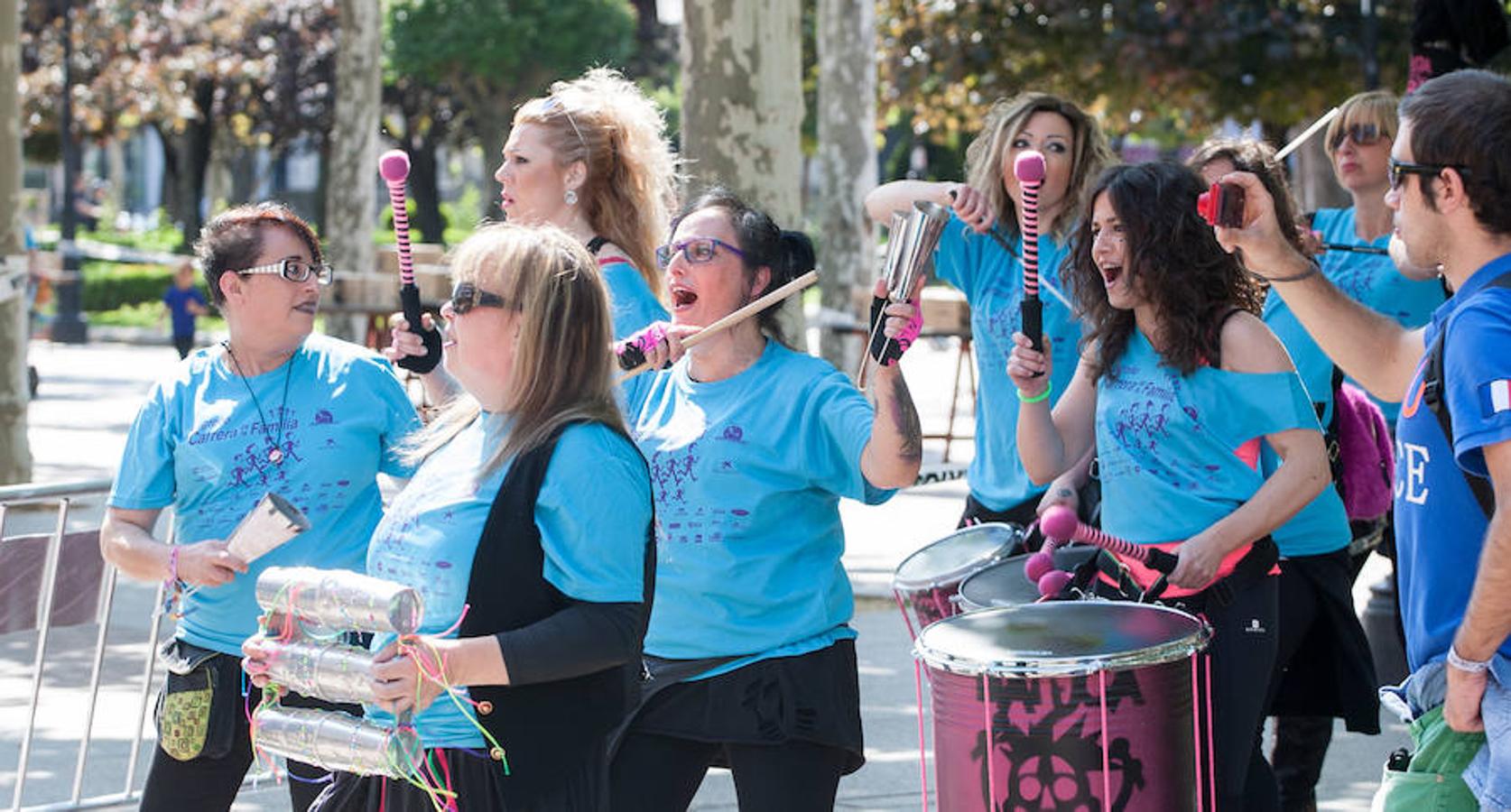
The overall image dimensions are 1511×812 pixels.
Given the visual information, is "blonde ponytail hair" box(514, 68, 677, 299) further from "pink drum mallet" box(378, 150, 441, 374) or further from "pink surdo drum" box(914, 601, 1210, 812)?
"pink surdo drum" box(914, 601, 1210, 812)

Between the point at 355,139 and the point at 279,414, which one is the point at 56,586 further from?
the point at 355,139

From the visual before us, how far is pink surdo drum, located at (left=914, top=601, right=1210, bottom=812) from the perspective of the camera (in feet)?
12.5

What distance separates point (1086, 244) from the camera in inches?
188

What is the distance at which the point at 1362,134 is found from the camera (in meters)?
6.30

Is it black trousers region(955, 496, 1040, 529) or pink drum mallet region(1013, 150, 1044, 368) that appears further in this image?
black trousers region(955, 496, 1040, 529)

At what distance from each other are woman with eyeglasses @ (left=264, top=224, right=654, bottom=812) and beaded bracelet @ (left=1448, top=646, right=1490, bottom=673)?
1259mm

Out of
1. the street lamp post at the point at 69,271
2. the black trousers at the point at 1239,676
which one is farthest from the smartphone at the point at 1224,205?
the street lamp post at the point at 69,271

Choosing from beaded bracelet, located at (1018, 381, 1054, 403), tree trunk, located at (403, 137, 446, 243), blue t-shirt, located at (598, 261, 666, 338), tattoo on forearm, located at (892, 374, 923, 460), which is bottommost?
tattoo on forearm, located at (892, 374, 923, 460)

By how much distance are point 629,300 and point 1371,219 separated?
262 centimetres

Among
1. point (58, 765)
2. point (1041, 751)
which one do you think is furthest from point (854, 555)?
point (1041, 751)

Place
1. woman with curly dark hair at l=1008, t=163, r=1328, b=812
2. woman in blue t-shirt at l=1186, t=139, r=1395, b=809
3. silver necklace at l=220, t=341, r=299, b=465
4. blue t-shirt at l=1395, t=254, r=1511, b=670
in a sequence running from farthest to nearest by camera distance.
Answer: woman in blue t-shirt at l=1186, t=139, r=1395, b=809 < silver necklace at l=220, t=341, r=299, b=465 < woman with curly dark hair at l=1008, t=163, r=1328, b=812 < blue t-shirt at l=1395, t=254, r=1511, b=670

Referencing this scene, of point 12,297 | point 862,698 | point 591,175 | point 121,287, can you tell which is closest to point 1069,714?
point 591,175

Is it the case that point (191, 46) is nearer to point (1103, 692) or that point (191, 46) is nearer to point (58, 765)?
point (58, 765)

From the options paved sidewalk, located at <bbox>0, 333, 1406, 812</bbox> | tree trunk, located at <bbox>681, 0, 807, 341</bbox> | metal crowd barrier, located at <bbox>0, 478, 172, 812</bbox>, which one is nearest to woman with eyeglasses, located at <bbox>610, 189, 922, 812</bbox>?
metal crowd barrier, located at <bbox>0, 478, 172, 812</bbox>
